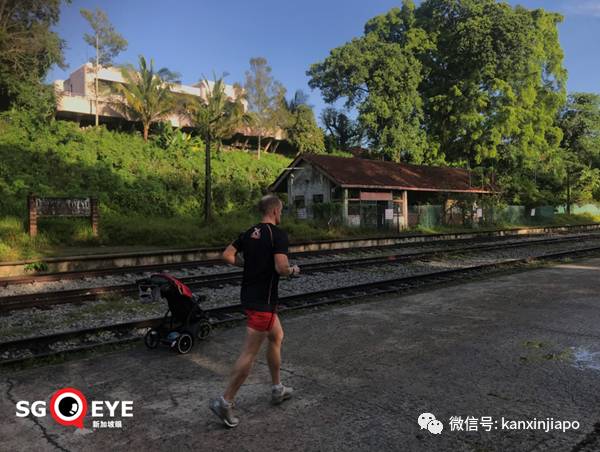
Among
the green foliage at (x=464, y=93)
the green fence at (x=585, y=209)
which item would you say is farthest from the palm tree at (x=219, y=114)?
the green fence at (x=585, y=209)

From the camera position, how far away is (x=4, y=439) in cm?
358

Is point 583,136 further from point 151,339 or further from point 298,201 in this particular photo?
point 151,339

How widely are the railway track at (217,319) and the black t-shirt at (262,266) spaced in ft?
10.2

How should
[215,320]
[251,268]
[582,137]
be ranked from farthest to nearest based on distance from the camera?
[582,137] < [215,320] < [251,268]

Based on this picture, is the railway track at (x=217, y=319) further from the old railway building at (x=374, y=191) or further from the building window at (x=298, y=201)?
the building window at (x=298, y=201)

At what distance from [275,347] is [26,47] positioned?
3469cm

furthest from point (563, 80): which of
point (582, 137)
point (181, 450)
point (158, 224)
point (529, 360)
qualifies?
point (181, 450)

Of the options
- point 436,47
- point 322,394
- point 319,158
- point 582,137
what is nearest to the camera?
point 322,394

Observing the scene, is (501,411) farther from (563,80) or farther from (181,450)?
(563,80)

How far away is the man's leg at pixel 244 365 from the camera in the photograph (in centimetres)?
382

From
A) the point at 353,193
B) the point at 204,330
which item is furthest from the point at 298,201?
the point at 204,330

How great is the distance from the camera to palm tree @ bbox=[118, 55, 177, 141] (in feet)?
136

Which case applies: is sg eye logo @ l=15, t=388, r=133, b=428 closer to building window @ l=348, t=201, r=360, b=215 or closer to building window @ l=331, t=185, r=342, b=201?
building window @ l=348, t=201, r=360, b=215

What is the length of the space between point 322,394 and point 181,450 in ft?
4.82
